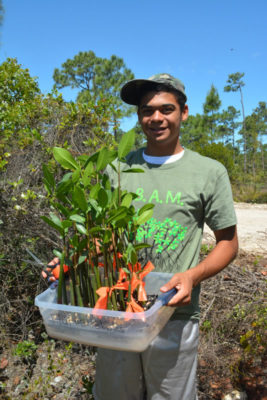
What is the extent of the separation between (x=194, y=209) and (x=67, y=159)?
0.62m

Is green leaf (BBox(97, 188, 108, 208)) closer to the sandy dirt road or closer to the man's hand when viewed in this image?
the man's hand

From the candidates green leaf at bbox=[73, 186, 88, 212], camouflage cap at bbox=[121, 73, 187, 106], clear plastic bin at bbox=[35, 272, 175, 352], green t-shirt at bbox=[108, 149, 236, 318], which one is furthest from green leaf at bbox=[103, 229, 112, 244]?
camouflage cap at bbox=[121, 73, 187, 106]

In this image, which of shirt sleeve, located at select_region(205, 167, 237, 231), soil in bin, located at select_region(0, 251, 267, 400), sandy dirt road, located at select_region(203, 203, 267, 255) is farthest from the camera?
sandy dirt road, located at select_region(203, 203, 267, 255)

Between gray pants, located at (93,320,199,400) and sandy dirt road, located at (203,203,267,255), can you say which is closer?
gray pants, located at (93,320,199,400)

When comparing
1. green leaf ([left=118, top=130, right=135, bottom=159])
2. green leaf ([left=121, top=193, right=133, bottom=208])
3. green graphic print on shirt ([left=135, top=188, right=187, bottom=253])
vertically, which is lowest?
green graphic print on shirt ([left=135, top=188, right=187, bottom=253])

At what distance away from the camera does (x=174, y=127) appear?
4.69 feet

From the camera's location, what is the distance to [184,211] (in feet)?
4.61

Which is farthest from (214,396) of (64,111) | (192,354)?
(64,111)

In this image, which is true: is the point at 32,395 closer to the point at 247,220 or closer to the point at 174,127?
the point at 174,127

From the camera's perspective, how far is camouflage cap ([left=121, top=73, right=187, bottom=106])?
1.38 metres

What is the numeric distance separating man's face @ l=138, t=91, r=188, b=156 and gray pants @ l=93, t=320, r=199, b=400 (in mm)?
800

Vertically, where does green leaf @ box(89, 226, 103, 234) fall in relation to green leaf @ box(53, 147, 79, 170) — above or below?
below

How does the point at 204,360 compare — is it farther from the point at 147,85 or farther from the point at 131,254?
the point at 147,85

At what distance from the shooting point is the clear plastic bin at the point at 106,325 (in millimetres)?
908
